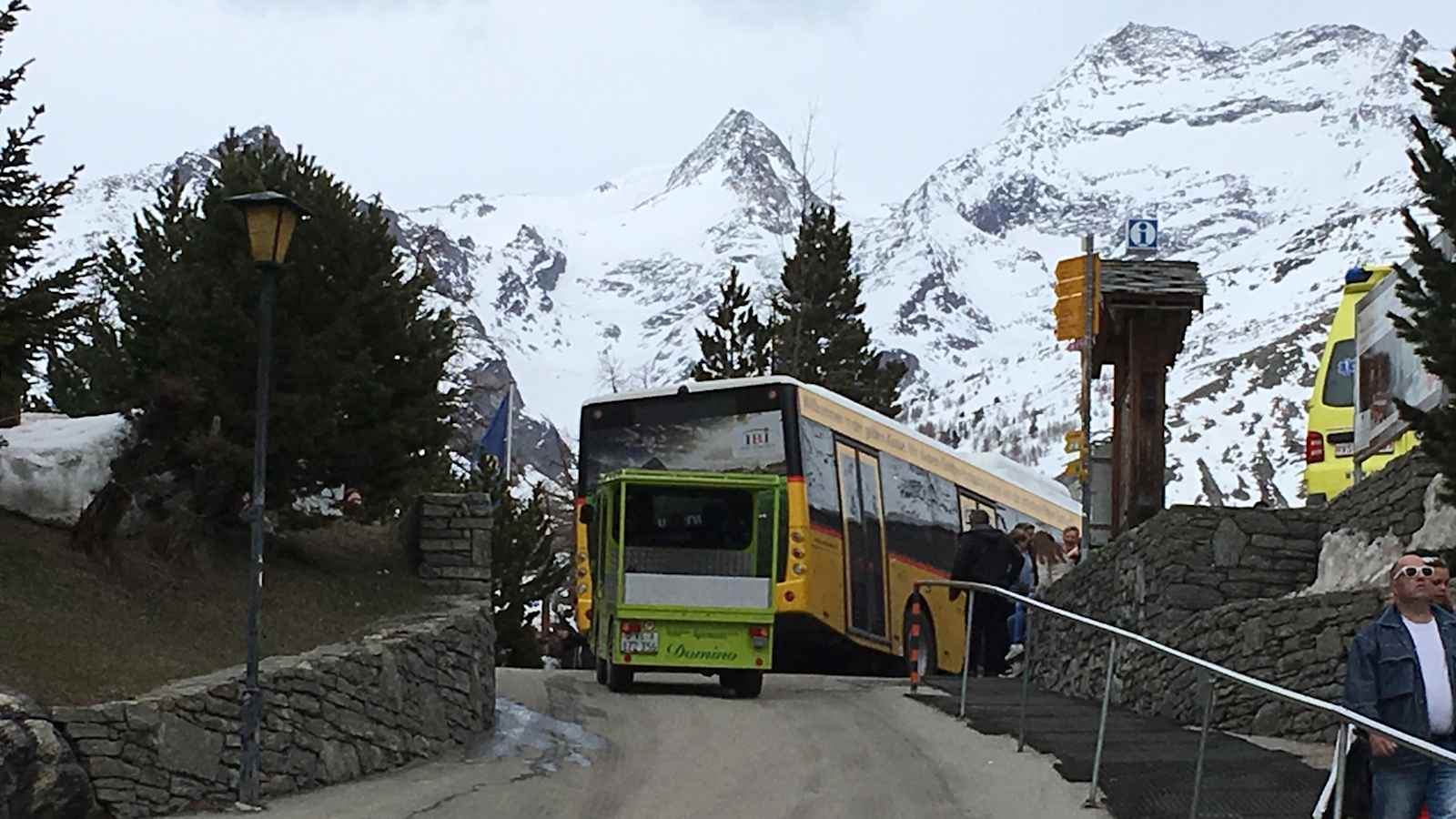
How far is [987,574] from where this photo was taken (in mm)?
18484

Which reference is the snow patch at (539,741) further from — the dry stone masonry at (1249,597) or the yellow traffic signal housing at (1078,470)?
the yellow traffic signal housing at (1078,470)

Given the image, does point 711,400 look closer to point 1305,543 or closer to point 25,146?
point 1305,543

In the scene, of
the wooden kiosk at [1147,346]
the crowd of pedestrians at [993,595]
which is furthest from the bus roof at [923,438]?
the wooden kiosk at [1147,346]

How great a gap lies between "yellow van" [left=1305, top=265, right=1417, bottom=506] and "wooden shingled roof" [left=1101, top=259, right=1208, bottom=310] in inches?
76.4

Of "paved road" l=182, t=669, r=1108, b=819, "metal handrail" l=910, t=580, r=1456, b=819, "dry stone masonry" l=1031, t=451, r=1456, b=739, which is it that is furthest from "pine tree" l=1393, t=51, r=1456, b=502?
"paved road" l=182, t=669, r=1108, b=819

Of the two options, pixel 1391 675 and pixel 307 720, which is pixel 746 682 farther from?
pixel 1391 675

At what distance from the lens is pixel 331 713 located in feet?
40.5

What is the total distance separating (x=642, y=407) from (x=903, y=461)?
3.05m

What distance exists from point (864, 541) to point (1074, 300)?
355 cm

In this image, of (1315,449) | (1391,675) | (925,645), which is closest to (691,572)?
(925,645)

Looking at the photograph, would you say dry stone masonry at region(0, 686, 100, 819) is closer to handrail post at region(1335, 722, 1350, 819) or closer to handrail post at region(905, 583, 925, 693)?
handrail post at region(1335, 722, 1350, 819)

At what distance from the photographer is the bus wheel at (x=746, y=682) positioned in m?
17.3

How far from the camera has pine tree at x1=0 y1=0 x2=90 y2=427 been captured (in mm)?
12508

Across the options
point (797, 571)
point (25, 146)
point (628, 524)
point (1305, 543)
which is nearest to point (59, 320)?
point (25, 146)
